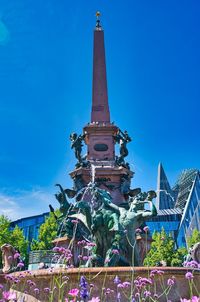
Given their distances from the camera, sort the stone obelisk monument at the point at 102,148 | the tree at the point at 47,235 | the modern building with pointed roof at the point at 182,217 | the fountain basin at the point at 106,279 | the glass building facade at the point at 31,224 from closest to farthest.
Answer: the fountain basin at the point at 106,279 < the stone obelisk monument at the point at 102,148 < the tree at the point at 47,235 < the modern building with pointed roof at the point at 182,217 < the glass building facade at the point at 31,224

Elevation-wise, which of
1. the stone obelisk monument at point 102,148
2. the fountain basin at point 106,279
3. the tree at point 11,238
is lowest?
the fountain basin at point 106,279

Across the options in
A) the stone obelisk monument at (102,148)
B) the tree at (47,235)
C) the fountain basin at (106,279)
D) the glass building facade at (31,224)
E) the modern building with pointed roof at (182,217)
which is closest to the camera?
the fountain basin at (106,279)

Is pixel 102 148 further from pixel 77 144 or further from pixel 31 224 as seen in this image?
pixel 31 224

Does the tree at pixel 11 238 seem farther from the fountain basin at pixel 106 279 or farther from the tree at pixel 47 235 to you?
the fountain basin at pixel 106 279

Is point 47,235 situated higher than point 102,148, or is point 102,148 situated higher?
point 102,148

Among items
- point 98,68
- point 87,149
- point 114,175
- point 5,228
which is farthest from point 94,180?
point 5,228

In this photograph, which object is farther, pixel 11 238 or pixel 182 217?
pixel 182 217

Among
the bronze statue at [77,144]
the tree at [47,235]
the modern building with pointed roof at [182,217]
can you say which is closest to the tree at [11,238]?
the tree at [47,235]

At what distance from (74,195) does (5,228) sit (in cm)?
1840

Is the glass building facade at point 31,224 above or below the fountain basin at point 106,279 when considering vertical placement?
above

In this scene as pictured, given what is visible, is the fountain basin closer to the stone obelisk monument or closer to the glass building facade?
the stone obelisk monument

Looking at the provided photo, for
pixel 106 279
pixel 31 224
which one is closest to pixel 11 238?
pixel 106 279

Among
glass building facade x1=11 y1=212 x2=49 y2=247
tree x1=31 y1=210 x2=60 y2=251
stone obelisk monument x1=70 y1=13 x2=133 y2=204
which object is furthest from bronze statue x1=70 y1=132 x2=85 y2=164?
glass building facade x1=11 y1=212 x2=49 y2=247

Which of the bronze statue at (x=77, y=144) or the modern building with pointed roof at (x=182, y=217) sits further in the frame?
the modern building with pointed roof at (x=182, y=217)
